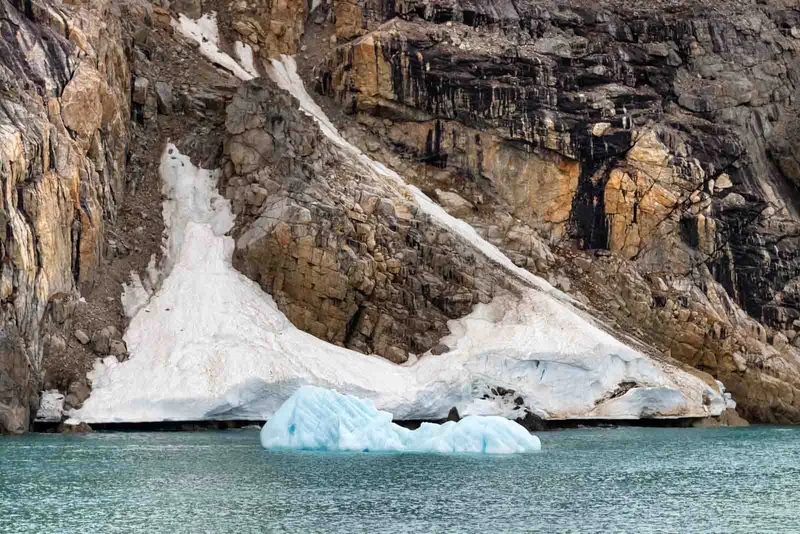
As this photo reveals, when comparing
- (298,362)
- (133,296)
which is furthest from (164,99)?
(298,362)

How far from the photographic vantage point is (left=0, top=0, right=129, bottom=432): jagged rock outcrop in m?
41.3

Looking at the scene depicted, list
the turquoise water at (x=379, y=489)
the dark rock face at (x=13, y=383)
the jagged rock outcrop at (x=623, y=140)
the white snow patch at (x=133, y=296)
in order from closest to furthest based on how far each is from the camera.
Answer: the turquoise water at (x=379, y=489) → the dark rock face at (x=13, y=383) → the white snow patch at (x=133, y=296) → the jagged rock outcrop at (x=623, y=140)

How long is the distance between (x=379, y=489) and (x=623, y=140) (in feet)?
133

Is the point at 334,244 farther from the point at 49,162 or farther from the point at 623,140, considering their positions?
the point at 623,140

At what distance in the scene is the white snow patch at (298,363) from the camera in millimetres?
45250

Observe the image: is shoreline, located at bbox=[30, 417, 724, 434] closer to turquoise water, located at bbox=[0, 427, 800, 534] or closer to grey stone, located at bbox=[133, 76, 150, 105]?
turquoise water, located at bbox=[0, 427, 800, 534]

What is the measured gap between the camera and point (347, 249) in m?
52.5

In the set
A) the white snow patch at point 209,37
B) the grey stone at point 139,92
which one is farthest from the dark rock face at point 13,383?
the white snow patch at point 209,37

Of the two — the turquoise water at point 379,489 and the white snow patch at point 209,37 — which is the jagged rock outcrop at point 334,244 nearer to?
the white snow patch at point 209,37

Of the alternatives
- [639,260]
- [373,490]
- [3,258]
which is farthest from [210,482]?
[639,260]

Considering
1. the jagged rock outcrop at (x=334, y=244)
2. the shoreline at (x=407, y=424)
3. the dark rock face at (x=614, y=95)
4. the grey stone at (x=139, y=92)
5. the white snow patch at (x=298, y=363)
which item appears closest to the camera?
the shoreline at (x=407, y=424)

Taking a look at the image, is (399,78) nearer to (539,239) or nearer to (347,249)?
(539,239)

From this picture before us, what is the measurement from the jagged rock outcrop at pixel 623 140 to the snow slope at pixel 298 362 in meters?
7.19

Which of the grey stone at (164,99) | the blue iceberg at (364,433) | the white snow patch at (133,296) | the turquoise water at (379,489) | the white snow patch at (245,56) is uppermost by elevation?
the white snow patch at (245,56)
